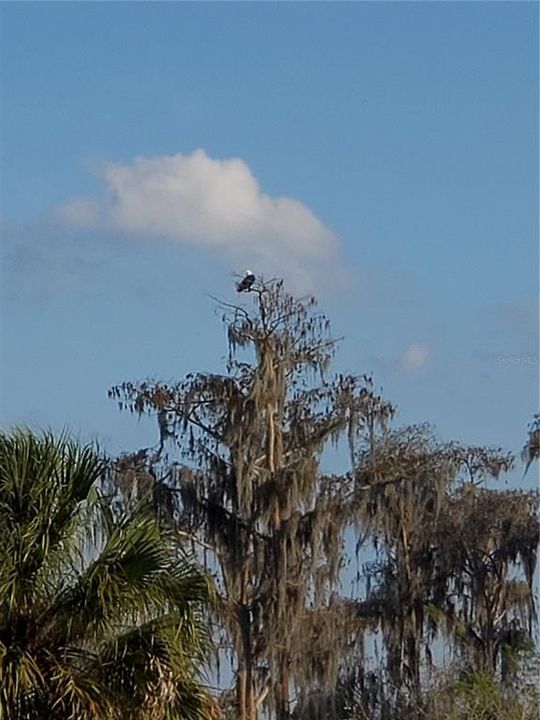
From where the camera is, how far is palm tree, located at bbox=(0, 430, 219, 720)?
1211cm

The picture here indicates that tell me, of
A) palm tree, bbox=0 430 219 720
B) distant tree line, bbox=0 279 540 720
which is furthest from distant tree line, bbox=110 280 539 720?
palm tree, bbox=0 430 219 720

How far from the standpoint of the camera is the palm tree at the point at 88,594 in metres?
12.1

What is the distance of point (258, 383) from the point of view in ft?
74.6

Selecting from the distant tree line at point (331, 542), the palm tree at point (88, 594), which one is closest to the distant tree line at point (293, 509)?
the distant tree line at point (331, 542)

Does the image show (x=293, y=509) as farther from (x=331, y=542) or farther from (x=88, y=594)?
(x=88, y=594)

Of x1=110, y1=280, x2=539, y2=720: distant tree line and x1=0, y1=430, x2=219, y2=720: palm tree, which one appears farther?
x1=110, y1=280, x2=539, y2=720: distant tree line

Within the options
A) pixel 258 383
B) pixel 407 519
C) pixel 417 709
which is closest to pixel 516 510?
pixel 407 519

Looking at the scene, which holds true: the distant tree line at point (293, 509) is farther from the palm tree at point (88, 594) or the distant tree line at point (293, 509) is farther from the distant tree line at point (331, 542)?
the palm tree at point (88, 594)

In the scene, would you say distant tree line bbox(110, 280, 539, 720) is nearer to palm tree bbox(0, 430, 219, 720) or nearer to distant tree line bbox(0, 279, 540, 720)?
distant tree line bbox(0, 279, 540, 720)

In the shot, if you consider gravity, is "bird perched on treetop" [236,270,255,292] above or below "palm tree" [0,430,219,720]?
above

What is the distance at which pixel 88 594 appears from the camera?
12.3m

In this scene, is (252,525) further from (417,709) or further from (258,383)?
(417,709)

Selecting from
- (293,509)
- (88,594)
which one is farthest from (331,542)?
(88,594)

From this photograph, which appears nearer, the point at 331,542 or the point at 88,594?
the point at 88,594
